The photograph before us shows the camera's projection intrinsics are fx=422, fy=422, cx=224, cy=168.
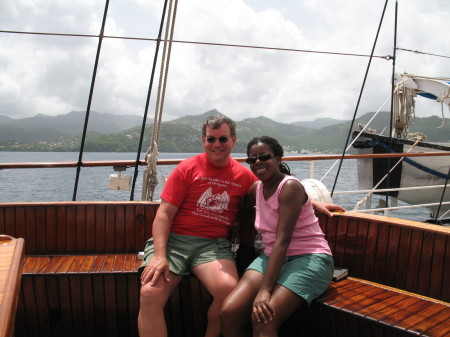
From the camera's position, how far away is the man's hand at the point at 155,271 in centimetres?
226

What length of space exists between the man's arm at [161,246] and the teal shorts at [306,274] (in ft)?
1.63

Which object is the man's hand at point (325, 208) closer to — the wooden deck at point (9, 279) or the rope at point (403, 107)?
the wooden deck at point (9, 279)

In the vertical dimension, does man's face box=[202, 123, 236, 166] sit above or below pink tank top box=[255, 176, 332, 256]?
above

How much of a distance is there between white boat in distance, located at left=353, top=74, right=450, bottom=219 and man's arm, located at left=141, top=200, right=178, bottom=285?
7.67 meters

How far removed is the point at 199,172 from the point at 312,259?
2.78 feet

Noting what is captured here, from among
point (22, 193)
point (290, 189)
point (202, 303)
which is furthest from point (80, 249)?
point (22, 193)

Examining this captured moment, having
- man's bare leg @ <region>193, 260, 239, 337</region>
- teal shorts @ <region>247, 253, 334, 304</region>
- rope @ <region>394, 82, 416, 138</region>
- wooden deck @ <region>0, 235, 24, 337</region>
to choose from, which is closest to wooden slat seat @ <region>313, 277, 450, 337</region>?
teal shorts @ <region>247, 253, 334, 304</region>

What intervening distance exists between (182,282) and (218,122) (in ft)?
3.42

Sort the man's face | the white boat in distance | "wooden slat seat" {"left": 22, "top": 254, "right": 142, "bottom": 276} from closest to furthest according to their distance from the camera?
the man's face, "wooden slat seat" {"left": 22, "top": 254, "right": 142, "bottom": 276}, the white boat in distance

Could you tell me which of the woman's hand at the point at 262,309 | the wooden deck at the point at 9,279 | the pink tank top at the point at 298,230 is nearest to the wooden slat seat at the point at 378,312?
the pink tank top at the point at 298,230

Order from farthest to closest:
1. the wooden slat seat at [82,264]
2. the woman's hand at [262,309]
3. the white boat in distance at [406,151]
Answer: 1. the white boat in distance at [406,151]
2. the wooden slat seat at [82,264]
3. the woman's hand at [262,309]

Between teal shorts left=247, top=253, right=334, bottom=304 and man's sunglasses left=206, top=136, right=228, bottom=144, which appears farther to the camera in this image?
man's sunglasses left=206, top=136, right=228, bottom=144

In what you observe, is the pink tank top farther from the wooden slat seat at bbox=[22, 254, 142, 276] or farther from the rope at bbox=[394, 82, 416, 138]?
the rope at bbox=[394, 82, 416, 138]

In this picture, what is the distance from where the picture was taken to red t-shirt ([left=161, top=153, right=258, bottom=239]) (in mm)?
2553
